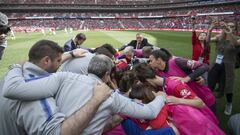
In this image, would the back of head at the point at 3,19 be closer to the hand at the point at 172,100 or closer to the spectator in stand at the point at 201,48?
the hand at the point at 172,100

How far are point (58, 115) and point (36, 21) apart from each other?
3035 inches

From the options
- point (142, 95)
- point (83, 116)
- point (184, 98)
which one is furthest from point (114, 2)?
point (83, 116)

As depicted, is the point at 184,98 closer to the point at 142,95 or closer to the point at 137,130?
the point at 142,95

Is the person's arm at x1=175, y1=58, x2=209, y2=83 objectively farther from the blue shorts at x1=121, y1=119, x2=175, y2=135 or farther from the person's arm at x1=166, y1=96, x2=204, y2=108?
the blue shorts at x1=121, y1=119, x2=175, y2=135

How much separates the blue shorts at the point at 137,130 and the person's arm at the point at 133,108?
179 millimetres

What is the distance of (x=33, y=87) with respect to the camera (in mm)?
2717

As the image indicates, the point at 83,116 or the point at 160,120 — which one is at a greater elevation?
the point at 83,116

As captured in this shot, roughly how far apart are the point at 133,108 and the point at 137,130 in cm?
47

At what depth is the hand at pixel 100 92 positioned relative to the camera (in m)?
2.74

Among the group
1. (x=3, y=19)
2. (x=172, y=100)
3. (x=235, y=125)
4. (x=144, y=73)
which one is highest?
(x=3, y=19)

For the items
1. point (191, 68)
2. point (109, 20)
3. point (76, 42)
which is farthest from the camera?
point (109, 20)

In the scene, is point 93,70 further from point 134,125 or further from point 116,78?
point 116,78

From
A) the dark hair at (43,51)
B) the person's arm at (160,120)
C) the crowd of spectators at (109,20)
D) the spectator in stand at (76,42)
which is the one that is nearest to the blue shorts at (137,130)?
the person's arm at (160,120)

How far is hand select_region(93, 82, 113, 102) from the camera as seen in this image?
2738mm
